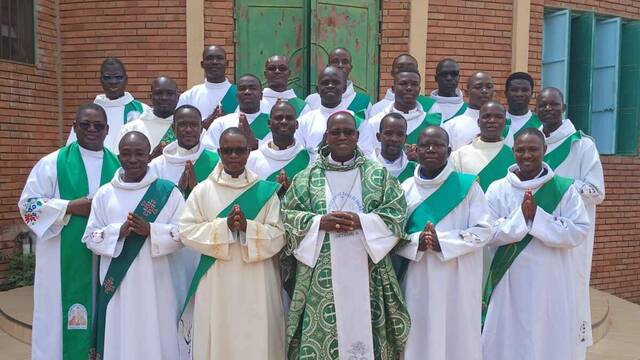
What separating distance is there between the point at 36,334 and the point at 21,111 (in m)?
3.48

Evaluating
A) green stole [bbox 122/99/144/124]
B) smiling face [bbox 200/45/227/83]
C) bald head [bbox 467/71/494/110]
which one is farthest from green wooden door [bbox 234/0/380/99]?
bald head [bbox 467/71/494/110]

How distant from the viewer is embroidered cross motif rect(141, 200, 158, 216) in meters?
4.07

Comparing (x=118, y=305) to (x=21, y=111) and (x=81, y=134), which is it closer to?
(x=81, y=134)

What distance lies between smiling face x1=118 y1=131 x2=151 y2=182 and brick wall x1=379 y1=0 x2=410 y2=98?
3.87 m

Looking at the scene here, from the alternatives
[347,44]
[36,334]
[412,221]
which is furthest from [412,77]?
[36,334]

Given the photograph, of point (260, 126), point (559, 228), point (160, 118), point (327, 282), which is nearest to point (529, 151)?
point (559, 228)

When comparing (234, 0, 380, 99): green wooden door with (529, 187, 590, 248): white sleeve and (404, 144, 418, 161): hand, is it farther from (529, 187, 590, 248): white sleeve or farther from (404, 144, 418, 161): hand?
(529, 187, 590, 248): white sleeve

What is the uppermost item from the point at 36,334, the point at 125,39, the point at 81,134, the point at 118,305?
the point at 125,39

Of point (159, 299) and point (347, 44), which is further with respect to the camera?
point (347, 44)

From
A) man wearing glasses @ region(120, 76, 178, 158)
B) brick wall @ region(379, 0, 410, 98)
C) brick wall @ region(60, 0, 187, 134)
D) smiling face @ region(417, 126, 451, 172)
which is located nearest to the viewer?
smiling face @ region(417, 126, 451, 172)

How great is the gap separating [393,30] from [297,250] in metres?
4.20

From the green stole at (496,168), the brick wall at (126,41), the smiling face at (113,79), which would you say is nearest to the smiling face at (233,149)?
the green stole at (496,168)

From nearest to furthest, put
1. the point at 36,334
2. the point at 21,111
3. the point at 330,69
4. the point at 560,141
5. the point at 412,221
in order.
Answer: the point at 412,221 → the point at 36,334 → the point at 560,141 → the point at 330,69 → the point at 21,111

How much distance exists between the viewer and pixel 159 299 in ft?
13.5
